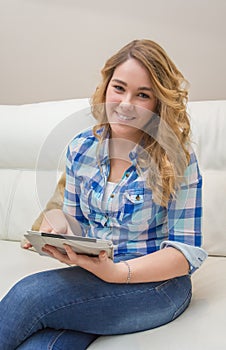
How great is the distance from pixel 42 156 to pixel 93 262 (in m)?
0.36

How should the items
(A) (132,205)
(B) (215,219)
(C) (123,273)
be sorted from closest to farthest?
(C) (123,273) < (A) (132,205) < (B) (215,219)

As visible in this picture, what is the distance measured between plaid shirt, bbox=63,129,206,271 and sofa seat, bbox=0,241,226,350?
116mm

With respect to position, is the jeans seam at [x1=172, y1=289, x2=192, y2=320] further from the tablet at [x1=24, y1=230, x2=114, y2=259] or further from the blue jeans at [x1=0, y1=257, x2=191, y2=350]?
the tablet at [x1=24, y1=230, x2=114, y2=259]

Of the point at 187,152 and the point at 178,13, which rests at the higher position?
the point at 178,13

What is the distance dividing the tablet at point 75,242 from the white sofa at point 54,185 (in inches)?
8.6

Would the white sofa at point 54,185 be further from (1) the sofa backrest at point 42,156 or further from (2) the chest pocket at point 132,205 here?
(2) the chest pocket at point 132,205

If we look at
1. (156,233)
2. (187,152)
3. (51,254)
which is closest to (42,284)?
(51,254)

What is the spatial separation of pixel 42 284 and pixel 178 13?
1.27m

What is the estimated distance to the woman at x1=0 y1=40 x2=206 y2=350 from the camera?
1.07 m

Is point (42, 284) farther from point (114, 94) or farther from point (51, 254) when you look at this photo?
point (114, 94)

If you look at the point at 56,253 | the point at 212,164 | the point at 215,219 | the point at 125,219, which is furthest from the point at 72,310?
the point at 212,164

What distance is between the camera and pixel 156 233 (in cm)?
124

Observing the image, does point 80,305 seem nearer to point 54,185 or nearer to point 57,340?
point 57,340

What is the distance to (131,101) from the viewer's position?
116 cm
